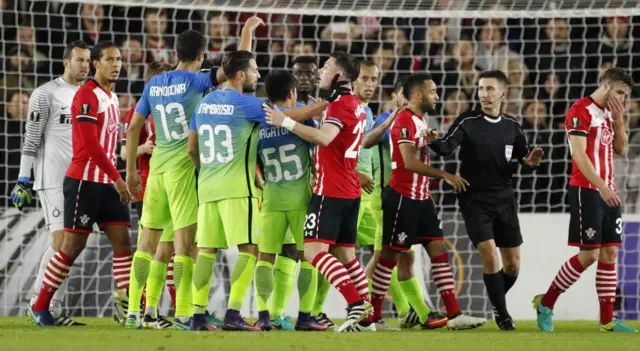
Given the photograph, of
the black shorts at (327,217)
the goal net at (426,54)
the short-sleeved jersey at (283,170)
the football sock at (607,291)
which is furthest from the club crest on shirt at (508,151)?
the goal net at (426,54)

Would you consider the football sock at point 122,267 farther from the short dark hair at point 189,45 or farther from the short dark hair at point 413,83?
the short dark hair at point 413,83

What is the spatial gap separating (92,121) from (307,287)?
6.34 ft

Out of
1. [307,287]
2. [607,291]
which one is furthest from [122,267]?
[607,291]

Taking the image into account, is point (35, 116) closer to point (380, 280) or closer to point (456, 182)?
point (380, 280)

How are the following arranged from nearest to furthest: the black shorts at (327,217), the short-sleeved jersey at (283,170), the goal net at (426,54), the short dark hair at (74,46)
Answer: the black shorts at (327,217), the short-sleeved jersey at (283,170), the short dark hair at (74,46), the goal net at (426,54)

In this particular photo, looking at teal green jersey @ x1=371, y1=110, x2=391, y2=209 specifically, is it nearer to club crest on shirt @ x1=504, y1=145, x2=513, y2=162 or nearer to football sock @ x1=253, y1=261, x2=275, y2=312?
club crest on shirt @ x1=504, y1=145, x2=513, y2=162

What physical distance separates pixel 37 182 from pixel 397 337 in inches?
140

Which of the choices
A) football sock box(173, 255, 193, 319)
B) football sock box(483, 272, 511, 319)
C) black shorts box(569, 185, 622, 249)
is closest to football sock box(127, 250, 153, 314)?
football sock box(173, 255, 193, 319)

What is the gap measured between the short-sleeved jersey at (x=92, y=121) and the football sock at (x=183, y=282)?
84 cm

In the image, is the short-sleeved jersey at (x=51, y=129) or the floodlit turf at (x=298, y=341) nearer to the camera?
the floodlit turf at (x=298, y=341)

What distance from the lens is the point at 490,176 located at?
8320 millimetres

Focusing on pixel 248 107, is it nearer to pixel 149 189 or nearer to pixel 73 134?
pixel 149 189

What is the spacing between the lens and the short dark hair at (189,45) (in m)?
7.76

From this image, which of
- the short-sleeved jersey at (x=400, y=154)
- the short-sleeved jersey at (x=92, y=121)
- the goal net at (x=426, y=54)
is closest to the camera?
the short-sleeved jersey at (x=92, y=121)
